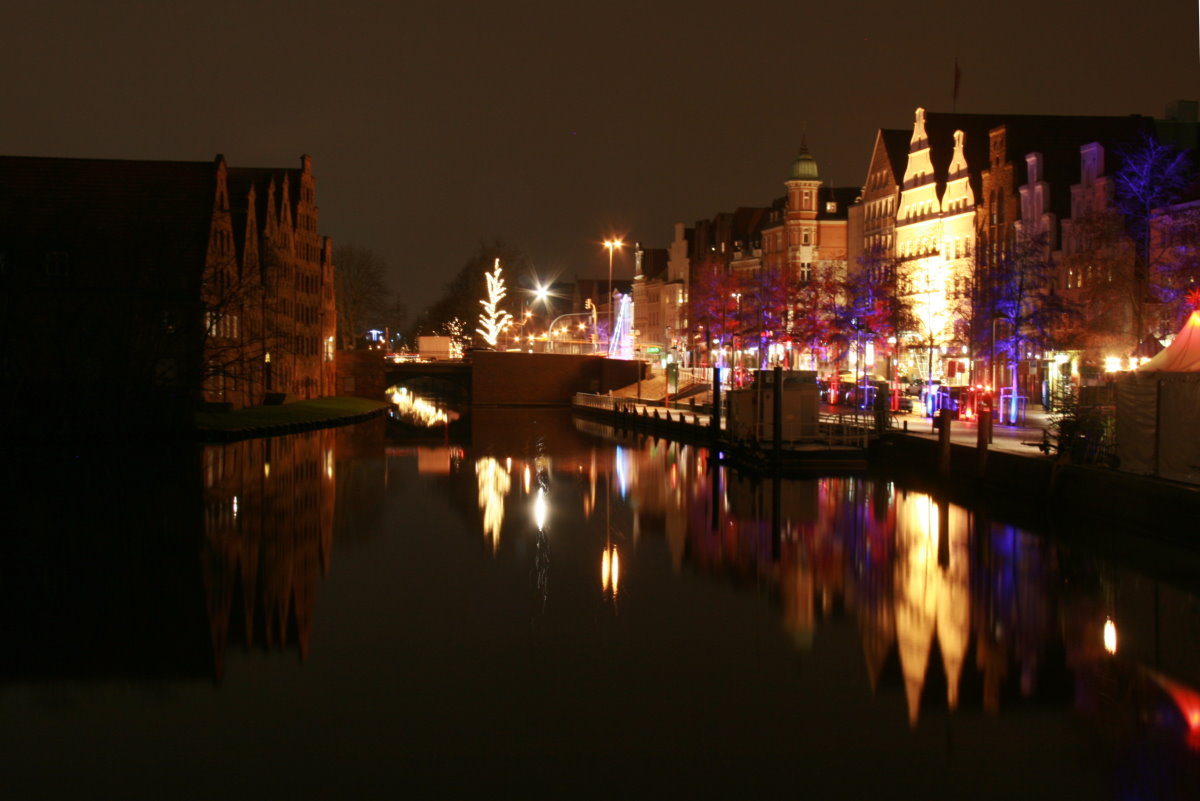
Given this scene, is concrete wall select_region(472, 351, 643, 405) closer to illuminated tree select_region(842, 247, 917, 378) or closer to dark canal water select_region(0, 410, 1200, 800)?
illuminated tree select_region(842, 247, 917, 378)

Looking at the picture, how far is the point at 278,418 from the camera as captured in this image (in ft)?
204

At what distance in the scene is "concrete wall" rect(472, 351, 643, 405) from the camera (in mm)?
103875

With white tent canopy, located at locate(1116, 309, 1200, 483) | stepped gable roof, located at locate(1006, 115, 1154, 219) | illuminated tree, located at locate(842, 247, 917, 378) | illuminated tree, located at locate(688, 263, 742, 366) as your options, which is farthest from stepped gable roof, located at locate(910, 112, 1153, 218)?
white tent canopy, located at locate(1116, 309, 1200, 483)

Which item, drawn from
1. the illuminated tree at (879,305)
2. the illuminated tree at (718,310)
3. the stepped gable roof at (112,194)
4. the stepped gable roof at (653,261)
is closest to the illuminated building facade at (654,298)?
the stepped gable roof at (653,261)

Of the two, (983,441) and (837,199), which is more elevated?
(837,199)

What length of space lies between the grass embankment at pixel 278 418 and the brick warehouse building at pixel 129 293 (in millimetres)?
1170

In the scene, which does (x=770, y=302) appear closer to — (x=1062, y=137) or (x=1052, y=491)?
(x=1062, y=137)

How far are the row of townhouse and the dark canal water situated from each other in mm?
21474

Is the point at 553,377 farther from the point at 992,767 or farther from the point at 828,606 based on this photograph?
the point at 992,767

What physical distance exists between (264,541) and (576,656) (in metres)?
10.5

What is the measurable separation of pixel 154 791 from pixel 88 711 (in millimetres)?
2590

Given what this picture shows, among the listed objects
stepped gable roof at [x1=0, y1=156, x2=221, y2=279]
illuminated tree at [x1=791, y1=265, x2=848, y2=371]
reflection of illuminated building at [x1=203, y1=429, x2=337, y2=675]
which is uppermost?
stepped gable roof at [x1=0, y1=156, x2=221, y2=279]

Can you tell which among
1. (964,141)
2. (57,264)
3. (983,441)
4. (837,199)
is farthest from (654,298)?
(983,441)

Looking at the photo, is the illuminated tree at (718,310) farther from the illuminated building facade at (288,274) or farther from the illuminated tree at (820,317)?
the illuminated building facade at (288,274)
